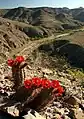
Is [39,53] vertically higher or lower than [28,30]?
lower

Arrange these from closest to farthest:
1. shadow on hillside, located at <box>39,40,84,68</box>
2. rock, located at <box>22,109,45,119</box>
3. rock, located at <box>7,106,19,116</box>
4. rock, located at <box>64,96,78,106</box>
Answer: rock, located at <box>22,109,45,119</box> < rock, located at <box>7,106,19,116</box> < rock, located at <box>64,96,78,106</box> < shadow on hillside, located at <box>39,40,84,68</box>

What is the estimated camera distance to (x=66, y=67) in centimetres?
3005

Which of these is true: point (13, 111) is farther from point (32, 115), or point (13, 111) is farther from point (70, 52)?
point (70, 52)

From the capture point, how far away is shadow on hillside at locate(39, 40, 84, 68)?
32.7 meters

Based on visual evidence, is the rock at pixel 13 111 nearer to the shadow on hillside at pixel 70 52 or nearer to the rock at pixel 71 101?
the rock at pixel 71 101

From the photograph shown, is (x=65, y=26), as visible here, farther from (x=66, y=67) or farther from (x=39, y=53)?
(x=66, y=67)

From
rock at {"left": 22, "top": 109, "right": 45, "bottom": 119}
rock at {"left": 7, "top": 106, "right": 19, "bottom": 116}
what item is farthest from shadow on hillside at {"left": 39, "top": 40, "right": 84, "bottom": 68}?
rock at {"left": 7, "top": 106, "right": 19, "bottom": 116}

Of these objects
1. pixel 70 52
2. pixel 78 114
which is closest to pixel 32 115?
pixel 78 114

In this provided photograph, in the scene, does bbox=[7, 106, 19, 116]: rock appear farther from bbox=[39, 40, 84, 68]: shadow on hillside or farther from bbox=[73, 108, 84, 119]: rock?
bbox=[39, 40, 84, 68]: shadow on hillside

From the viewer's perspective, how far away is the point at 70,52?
36.4m

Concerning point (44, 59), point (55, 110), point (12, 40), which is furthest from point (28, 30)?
point (55, 110)

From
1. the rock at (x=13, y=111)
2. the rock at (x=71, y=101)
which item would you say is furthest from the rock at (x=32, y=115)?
the rock at (x=71, y=101)

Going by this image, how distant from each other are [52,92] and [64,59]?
21903 mm

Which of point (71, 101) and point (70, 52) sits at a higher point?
point (70, 52)
